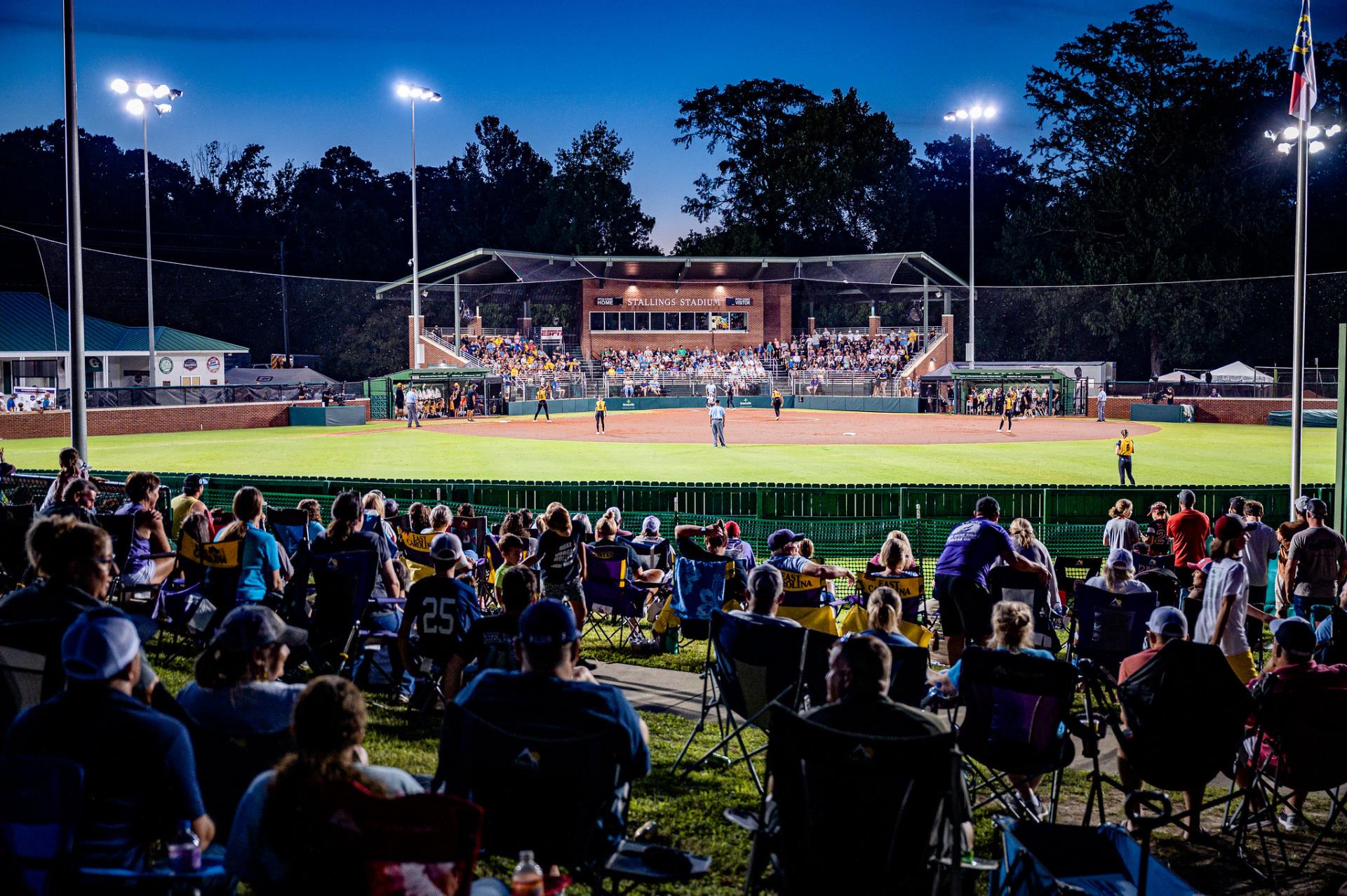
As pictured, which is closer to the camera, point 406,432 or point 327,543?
point 327,543

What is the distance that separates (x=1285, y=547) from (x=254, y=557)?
9.40m

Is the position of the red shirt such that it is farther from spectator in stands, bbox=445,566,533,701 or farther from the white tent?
the white tent

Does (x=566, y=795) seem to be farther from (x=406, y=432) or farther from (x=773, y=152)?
(x=773, y=152)

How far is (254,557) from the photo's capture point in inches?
327

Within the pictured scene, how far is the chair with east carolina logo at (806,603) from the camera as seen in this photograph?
8.46 meters

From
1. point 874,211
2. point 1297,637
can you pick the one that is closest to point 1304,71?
point 1297,637

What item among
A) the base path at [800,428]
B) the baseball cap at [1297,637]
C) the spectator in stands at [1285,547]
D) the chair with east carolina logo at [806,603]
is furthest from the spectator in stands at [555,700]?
the base path at [800,428]

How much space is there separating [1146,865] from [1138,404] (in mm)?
52395

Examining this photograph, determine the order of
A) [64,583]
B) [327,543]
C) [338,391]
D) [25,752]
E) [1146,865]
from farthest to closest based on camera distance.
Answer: [338,391], [327,543], [64,583], [1146,865], [25,752]

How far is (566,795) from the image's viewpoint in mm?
4254

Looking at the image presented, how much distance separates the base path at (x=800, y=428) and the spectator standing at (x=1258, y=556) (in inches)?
936

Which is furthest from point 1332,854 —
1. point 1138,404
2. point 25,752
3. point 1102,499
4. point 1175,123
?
point 1175,123

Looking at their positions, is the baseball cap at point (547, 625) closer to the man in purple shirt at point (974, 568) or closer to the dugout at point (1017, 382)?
the man in purple shirt at point (974, 568)

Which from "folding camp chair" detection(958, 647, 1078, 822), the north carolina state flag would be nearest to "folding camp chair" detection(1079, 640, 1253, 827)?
"folding camp chair" detection(958, 647, 1078, 822)
